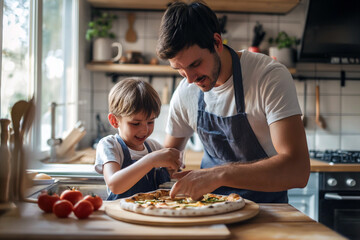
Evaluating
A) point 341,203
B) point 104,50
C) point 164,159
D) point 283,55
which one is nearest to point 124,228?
point 164,159

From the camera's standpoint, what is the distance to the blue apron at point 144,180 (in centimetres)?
150

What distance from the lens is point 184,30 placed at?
51.8 inches

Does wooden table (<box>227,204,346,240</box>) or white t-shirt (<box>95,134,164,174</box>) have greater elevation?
white t-shirt (<box>95,134,164,174</box>)

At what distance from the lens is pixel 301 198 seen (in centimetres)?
244

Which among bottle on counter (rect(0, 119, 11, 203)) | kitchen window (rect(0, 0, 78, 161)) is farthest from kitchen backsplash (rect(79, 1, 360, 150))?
bottle on counter (rect(0, 119, 11, 203))

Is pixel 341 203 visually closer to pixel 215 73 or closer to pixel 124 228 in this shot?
pixel 215 73

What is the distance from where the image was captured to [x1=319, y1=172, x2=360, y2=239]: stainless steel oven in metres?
2.38

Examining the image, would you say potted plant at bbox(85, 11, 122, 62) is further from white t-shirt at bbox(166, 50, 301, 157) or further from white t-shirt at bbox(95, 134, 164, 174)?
white t-shirt at bbox(95, 134, 164, 174)

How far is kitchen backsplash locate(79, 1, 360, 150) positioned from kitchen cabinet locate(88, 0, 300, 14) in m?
0.09

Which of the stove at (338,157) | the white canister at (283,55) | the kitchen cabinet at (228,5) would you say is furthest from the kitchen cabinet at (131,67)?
the stove at (338,157)

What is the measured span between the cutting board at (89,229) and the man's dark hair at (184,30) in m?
→ 0.57

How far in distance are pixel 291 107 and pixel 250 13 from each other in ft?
6.49

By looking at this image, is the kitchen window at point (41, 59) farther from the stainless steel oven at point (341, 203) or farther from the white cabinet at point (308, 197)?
the stainless steel oven at point (341, 203)

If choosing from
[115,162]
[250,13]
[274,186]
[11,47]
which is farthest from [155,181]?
[250,13]
